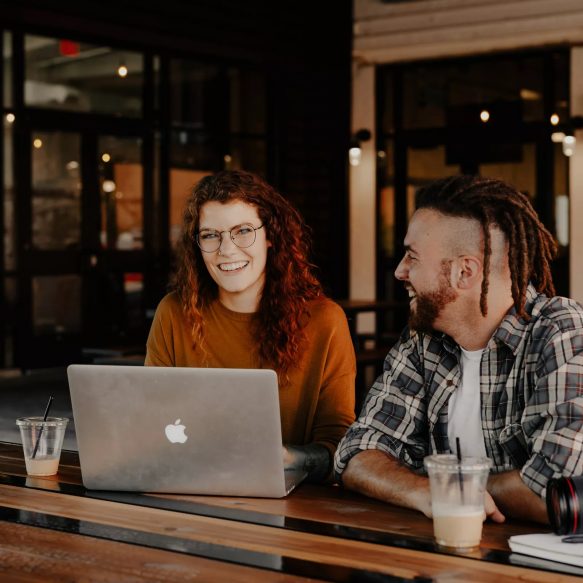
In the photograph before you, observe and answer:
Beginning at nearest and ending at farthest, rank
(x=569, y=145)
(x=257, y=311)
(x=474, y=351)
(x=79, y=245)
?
(x=474, y=351), (x=257, y=311), (x=79, y=245), (x=569, y=145)

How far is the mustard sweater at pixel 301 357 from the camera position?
8.57 feet

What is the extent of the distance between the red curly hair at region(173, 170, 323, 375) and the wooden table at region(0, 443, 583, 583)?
2.00ft

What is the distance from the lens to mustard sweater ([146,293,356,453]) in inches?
103

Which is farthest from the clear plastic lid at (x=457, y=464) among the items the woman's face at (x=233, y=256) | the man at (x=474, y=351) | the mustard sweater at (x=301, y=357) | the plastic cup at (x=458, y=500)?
the woman's face at (x=233, y=256)

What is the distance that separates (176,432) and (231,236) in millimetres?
861

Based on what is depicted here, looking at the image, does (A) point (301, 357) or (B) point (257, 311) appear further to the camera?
(B) point (257, 311)

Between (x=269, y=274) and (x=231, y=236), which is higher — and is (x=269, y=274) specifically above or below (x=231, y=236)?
below

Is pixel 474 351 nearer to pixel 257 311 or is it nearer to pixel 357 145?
pixel 257 311

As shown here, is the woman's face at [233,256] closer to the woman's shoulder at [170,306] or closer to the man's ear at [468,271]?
the woman's shoulder at [170,306]

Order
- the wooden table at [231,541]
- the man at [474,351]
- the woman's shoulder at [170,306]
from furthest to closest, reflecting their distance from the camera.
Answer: the woman's shoulder at [170,306]
the man at [474,351]
the wooden table at [231,541]

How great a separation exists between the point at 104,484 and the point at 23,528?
0.26m

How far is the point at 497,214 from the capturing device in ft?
7.01

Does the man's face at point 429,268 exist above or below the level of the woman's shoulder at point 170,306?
above

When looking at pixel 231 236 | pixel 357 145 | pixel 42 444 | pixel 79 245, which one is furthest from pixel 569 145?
pixel 42 444
